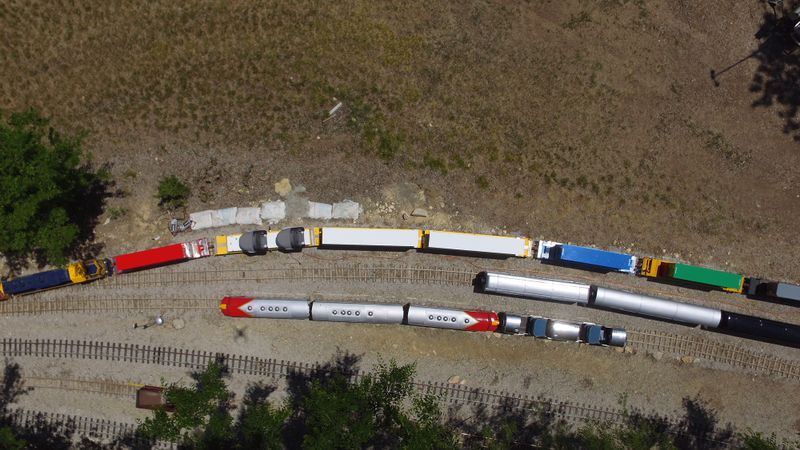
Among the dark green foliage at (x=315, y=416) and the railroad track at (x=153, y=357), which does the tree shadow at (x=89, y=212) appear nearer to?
the railroad track at (x=153, y=357)

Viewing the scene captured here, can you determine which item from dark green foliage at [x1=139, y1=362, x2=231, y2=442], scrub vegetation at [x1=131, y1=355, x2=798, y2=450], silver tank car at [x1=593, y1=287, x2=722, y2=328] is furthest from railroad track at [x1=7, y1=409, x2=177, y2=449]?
silver tank car at [x1=593, y1=287, x2=722, y2=328]

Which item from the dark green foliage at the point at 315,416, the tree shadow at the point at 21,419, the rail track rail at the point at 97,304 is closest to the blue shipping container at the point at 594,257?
the dark green foliage at the point at 315,416

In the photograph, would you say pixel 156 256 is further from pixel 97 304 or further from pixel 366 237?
pixel 366 237

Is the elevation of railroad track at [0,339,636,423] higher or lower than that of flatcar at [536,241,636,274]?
lower

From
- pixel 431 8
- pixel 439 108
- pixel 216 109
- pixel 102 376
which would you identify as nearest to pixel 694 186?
pixel 439 108

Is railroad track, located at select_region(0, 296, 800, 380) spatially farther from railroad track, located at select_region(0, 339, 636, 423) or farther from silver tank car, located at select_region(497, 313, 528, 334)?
silver tank car, located at select_region(497, 313, 528, 334)

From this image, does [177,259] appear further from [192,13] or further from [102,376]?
[192,13]
